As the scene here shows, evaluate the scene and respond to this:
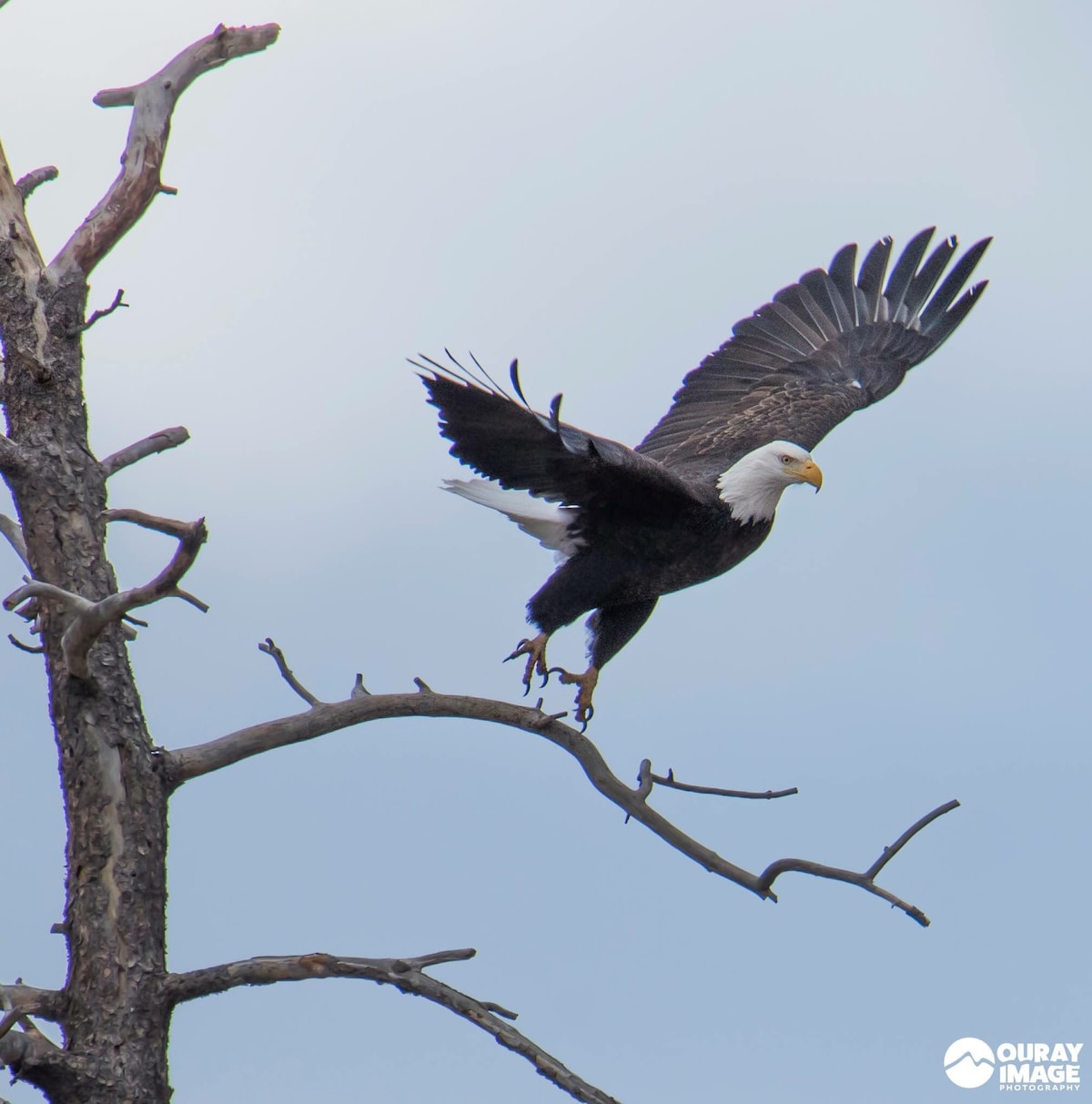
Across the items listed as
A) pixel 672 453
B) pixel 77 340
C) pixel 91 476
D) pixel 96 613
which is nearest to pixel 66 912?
pixel 96 613

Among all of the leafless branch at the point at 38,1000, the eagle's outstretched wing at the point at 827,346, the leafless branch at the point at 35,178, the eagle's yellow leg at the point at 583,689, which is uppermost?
the eagle's outstretched wing at the point at 827,346

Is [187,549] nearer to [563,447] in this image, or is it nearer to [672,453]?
[563,447]

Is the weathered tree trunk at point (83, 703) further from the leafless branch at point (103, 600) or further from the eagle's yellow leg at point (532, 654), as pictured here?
the eagle's yellow leg at point (532, 654)

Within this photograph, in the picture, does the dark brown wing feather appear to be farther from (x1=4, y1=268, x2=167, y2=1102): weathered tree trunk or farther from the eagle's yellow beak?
(x1=4, y1=268, x2=167, y2=1102): weathered tree trunk

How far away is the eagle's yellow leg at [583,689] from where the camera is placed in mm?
6090

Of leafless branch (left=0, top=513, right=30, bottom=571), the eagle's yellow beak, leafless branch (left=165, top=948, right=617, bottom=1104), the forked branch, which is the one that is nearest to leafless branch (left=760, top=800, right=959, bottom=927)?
the forked branch

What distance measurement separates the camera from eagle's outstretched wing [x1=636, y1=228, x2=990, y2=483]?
7.78 m

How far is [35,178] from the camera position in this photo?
564cm

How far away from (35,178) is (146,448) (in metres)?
1.11

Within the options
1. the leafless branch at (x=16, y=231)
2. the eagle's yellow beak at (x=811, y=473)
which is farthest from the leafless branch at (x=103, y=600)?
the eagle's yellow beak at (x=811, y=473)

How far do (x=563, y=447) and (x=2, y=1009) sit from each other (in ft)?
8.01

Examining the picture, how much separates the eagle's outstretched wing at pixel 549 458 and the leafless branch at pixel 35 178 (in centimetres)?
159

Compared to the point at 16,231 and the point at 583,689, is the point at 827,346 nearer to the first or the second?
the point at 583,689

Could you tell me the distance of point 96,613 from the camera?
14.3 ft
